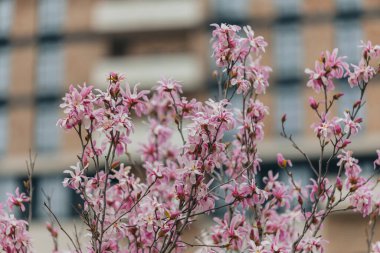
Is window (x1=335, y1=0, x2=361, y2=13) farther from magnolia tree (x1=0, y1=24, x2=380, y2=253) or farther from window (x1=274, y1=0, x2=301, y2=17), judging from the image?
magnolia tree (x1=0, y1=24, x2=380, y2=253)

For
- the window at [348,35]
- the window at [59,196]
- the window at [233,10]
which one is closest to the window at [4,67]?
the window at [59,196]

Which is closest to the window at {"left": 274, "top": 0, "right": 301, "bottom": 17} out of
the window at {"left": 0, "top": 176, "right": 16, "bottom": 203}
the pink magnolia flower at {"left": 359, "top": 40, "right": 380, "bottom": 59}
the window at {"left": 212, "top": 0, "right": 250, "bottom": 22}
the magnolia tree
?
the window at {"left": 212, "top": 0, "right": 250, "bottom": 22}

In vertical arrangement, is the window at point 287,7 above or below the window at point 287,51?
above

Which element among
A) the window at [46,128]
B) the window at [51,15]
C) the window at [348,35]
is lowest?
the window at [46,128]

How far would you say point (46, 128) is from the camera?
36.2 m

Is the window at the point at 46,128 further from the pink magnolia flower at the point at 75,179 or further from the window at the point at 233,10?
the pink magnolia flower at the point at 75,179

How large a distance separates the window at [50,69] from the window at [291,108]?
30.1 ft

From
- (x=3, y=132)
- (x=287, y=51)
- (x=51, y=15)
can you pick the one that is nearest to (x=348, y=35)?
(x=287, y=51)

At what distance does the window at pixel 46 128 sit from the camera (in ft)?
118

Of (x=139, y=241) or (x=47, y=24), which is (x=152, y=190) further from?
(x=47, y=24)

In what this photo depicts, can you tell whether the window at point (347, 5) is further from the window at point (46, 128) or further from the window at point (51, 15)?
the window at point (46, 128)

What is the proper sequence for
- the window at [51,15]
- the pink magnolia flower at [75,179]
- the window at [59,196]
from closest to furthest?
1. the pink magnolia flower at [75,179]
2. the window at [59,196]
3. the window at [51,15]

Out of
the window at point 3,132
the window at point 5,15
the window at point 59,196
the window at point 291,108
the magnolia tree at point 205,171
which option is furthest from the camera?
the window at point 5,15

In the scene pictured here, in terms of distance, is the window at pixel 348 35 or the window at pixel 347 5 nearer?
the window at pixel 348 35
